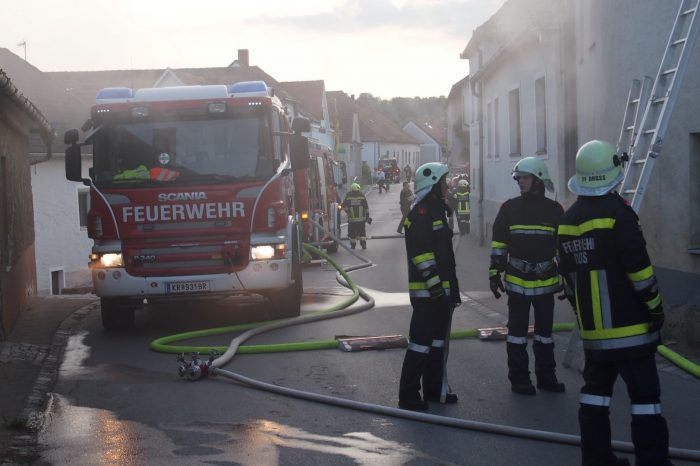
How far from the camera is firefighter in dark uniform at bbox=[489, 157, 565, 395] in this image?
7770 millimetres

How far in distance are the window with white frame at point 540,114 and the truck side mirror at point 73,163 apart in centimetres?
1022

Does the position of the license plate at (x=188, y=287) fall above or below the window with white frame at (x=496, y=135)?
below

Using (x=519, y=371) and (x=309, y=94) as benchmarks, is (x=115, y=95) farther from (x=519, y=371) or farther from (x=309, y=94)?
(x=309, y=94)

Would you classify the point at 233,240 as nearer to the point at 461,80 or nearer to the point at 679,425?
the point at 679,425

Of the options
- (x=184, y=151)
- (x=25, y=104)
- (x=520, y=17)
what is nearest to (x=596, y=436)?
(x=184, y=151)

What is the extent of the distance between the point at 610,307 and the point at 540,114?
15105 mm

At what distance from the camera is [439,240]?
286 inches

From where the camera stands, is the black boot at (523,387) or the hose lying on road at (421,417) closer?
the hose lying on road at (421,417)

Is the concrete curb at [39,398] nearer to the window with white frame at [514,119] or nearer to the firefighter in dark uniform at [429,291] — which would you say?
the firefighter in dark uniform at [429,291]

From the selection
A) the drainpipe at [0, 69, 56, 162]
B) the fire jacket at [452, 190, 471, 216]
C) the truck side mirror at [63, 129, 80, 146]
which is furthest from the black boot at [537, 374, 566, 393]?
the fire jacket at [452, 190, 471, 216]

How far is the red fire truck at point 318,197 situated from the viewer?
68.9 ft

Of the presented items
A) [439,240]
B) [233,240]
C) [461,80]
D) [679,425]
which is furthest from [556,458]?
[461,80]

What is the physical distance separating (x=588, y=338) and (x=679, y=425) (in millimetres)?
1716

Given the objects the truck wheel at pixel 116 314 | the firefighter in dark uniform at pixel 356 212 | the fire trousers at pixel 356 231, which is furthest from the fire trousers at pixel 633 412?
the fire trousers at pixel 356 231
